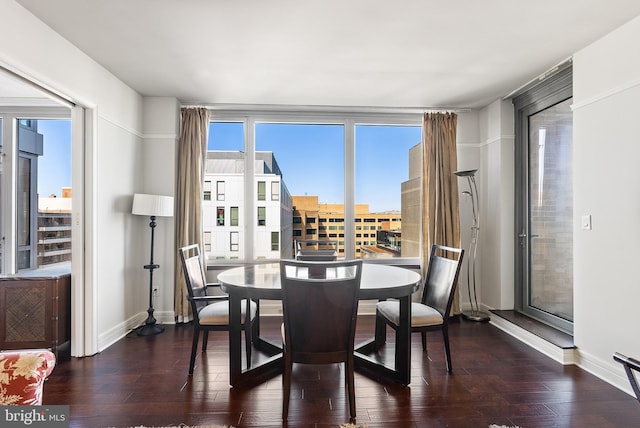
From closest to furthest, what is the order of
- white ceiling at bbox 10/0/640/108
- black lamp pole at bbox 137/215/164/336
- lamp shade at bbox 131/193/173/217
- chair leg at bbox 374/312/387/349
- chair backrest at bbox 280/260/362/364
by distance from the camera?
1. chair backrest at bbox 280/260/362/364
2. white ceiling at bbox 10/0/640/108
3. chair leg at bbox 374/312/387/349
4. lamp shade at bbox 131/193/173/217
5. black lamp pole at bbox 137/215/164/336

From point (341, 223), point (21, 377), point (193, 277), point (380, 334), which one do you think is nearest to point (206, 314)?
point (193, 277)

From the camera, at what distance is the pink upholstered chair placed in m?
1.27

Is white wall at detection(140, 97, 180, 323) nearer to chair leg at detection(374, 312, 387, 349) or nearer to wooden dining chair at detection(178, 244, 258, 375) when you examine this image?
wooden dining chair at detection(178, 244, 258, 375)

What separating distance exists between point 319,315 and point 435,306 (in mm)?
1322

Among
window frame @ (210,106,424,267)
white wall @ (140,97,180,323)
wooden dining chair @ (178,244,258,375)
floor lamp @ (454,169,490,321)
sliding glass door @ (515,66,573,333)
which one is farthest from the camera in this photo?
window frame @ (210,106,424,267)

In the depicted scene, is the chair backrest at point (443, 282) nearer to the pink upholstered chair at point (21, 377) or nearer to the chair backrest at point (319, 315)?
the chair backrest at point (319, 315)

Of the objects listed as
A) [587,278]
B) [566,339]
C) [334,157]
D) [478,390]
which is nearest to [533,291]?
[566,339]

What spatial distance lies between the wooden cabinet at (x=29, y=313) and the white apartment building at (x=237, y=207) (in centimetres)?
173

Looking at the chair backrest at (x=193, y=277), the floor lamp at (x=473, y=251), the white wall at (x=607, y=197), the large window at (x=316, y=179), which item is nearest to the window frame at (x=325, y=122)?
the large window at (x=316, y=179)

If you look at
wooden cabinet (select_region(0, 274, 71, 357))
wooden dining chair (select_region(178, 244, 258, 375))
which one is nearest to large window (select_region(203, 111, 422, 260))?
wooden dining chair (select_region(178, 244, 258, 375))

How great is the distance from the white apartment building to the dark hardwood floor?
154cm

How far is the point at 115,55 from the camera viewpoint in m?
2.96

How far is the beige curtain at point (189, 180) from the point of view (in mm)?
3979

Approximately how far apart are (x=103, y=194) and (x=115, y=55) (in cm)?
123
